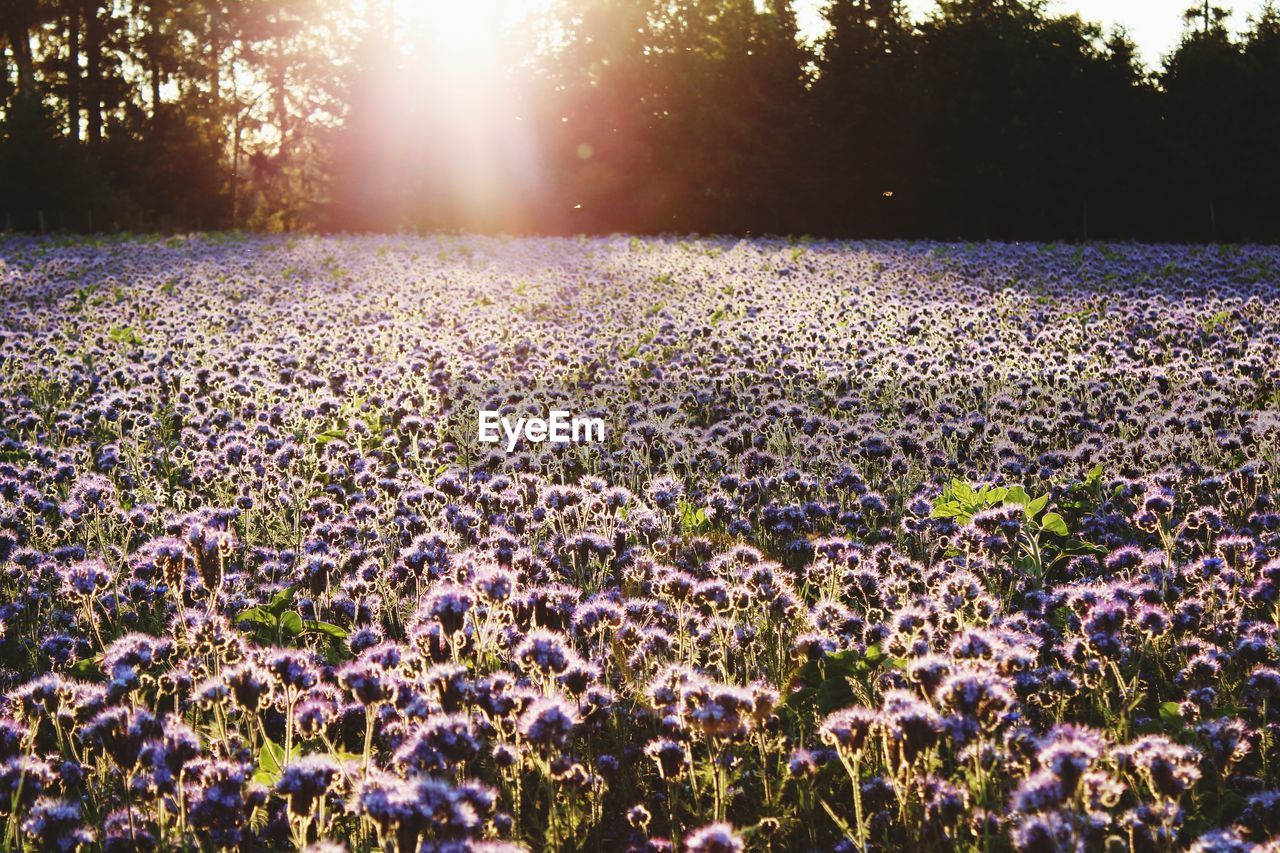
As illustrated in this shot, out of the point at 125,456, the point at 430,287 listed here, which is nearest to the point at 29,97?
the point at 430,287

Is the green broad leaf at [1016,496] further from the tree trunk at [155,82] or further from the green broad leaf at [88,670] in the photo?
the tree trunk at [155,82]

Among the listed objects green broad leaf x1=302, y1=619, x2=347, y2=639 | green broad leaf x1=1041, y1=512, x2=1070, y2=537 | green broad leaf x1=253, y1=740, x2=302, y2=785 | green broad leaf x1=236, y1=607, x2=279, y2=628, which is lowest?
green broad leaf x1=253, y1=740, x2=302, y2=785

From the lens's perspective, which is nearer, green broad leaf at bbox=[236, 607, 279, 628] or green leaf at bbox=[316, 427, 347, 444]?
green broad leaf at bbox=[236, 607, 279, 628]

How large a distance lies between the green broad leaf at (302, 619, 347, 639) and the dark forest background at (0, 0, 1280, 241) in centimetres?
4180

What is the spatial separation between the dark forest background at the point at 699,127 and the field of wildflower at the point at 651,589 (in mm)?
32290

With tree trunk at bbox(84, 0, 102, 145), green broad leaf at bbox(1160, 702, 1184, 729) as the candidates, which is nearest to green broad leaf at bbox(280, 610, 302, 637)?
green broad leaf at bbox(1160, 702, 1184, 729)

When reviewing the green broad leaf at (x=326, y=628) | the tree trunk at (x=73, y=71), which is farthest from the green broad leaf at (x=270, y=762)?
the tree trunk at (x=73, y=71)

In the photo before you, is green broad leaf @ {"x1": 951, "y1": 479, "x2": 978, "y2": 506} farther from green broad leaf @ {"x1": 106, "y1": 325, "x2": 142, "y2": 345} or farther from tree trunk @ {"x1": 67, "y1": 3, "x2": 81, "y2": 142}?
tree trunk @ {"x1": 67, "y1": 3, "x2": 81, "y2": 142}

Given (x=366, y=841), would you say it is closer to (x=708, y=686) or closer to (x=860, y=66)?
(x=708, y=686)

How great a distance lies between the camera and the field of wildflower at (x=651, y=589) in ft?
10.2

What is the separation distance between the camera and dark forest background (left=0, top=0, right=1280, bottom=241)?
4122cm

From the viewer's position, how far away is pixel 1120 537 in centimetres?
592

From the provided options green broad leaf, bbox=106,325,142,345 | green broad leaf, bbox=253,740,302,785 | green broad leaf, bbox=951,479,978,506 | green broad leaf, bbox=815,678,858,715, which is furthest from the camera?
green broad leaf, bbox=106,325,142,345

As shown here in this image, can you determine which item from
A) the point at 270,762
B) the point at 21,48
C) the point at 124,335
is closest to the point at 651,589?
the point at 270,762
